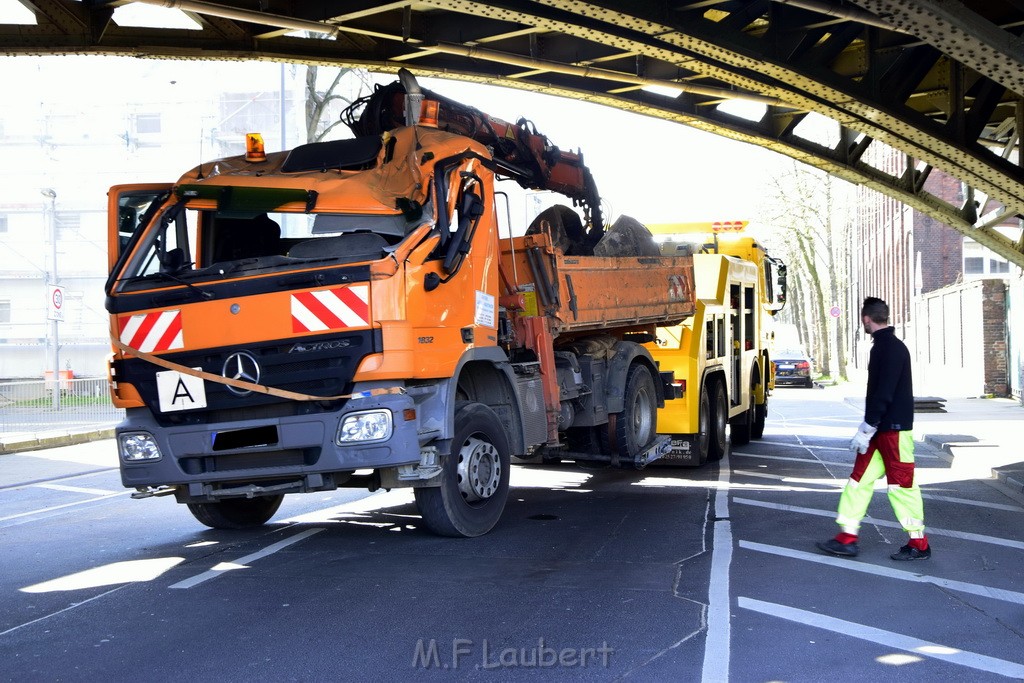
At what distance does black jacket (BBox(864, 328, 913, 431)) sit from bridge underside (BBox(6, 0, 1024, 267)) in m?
3.23

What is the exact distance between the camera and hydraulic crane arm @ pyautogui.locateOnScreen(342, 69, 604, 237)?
8.99 metres

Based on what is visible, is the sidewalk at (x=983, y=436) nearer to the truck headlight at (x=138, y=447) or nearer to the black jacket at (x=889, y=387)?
the black jacket at (x=889, y=387)

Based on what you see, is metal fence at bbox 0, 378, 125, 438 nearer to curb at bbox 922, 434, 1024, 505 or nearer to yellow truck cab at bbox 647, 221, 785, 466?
yellow truck cab at bbox 647, 221, 785, 466

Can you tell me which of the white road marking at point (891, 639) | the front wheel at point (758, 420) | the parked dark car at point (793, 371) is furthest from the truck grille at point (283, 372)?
the parked dark car at point (793, 371)

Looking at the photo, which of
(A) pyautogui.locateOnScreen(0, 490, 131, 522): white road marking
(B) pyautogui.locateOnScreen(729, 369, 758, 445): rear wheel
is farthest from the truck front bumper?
(B) pyautogui.locateOnScreen(729, 369, 758, 445): rear wheel

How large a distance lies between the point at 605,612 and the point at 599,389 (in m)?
4.85

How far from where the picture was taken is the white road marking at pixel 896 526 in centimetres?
849

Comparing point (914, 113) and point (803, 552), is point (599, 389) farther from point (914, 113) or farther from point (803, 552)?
point (914, 113)

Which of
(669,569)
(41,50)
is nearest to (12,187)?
(41,50)

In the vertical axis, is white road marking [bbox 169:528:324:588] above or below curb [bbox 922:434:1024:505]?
above

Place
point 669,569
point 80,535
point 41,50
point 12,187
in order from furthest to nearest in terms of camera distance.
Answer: point 12,187 < point 41,50 < point 80,535 < point 669,569

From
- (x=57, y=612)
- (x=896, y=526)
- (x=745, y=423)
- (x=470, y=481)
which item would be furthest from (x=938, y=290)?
(x=57, y=612)

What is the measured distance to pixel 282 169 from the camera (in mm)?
8289

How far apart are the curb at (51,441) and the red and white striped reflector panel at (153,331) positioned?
1203 cm
